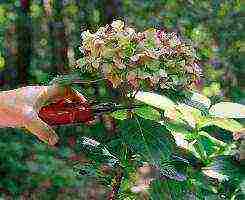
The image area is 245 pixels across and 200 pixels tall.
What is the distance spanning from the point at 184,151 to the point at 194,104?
0.51 feet

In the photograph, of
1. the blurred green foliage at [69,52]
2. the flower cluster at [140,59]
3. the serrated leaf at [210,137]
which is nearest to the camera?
the flower cluster at [140,59]

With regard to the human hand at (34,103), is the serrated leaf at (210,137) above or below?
below

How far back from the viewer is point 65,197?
489cm

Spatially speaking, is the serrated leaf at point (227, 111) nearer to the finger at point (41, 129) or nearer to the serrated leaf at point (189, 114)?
the serrated leaf at point (189, 114)

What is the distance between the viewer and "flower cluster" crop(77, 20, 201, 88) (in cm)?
107

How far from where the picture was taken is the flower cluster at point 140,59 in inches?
42.2

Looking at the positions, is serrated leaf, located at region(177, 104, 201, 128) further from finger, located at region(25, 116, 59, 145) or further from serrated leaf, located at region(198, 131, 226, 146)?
finger, located at region(25, 116, 59, 145)

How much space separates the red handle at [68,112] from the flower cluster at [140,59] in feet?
0.26

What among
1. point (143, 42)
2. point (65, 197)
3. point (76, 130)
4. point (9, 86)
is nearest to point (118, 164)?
point (143, 42)

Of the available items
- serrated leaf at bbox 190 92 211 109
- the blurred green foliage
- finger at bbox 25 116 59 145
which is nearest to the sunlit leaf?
serrated leaf at bbox 190 92 211 109

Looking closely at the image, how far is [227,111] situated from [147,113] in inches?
6.9

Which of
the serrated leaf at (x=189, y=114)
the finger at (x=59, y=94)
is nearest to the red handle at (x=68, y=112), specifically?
the finger at (x=59, y=94)

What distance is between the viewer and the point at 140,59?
1074mm

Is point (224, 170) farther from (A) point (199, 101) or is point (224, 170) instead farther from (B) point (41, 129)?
(B) point (41, 129)
